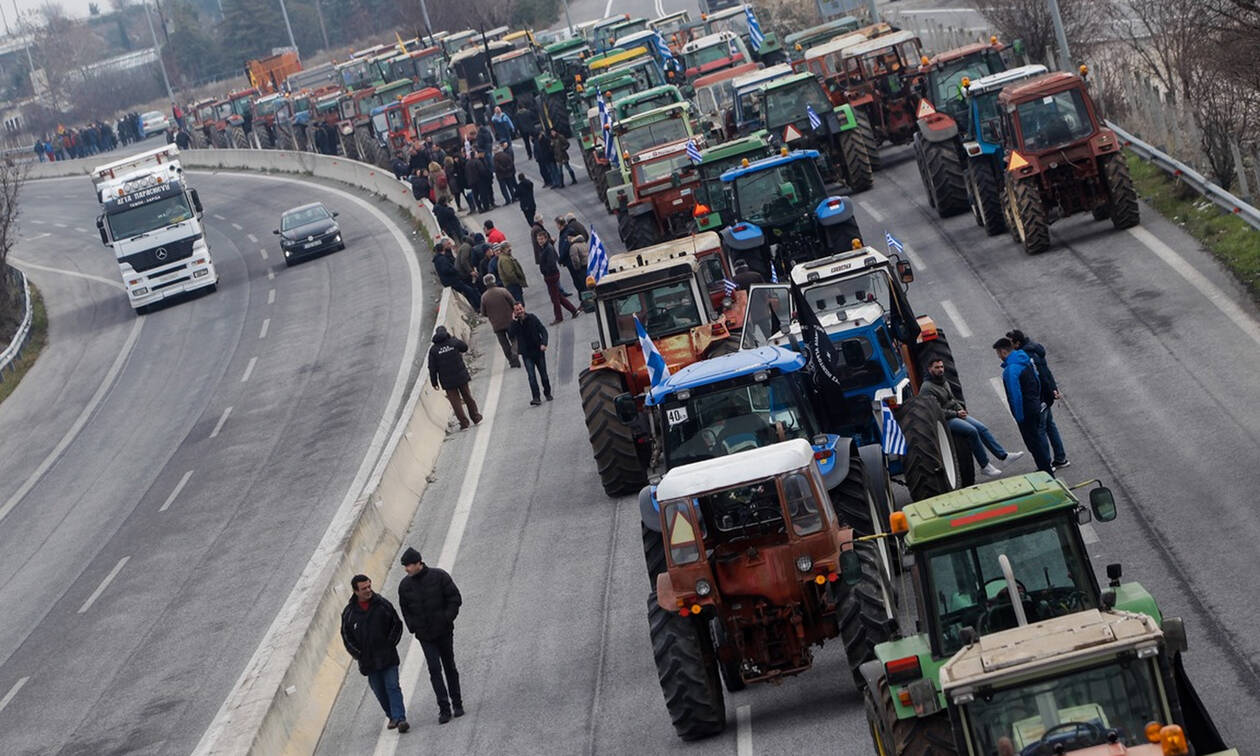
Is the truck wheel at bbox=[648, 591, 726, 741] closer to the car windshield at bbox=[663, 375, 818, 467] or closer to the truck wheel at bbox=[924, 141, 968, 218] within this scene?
the car windshield at bbox=[663, 375, 818, 467]

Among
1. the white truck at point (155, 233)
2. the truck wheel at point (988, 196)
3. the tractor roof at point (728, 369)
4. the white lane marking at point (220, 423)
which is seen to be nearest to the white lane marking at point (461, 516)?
the tractor roof at point (728, 369)

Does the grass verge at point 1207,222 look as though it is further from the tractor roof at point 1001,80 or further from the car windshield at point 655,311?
the car windshield at point 655,311

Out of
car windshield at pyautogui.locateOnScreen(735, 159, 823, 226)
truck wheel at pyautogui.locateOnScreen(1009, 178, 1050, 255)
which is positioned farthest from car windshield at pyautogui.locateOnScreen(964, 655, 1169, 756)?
car windshield at pyautogui.locateOnScreen(735, 159, 823, 226)

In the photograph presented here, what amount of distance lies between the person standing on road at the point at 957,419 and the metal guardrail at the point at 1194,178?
7238mm

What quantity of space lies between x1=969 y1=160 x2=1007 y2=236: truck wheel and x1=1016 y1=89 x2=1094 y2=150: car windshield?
6.16ft

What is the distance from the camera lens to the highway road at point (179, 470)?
20.6 m

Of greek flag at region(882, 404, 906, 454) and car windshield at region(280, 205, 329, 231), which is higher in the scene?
car windshield at region(280, 205, 329, 231)

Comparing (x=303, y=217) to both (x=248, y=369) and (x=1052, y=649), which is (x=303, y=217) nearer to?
(x=248, y=369)

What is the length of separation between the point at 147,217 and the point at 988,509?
39293 millimetres

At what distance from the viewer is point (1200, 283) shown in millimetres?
23078

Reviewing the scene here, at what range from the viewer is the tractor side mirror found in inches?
426

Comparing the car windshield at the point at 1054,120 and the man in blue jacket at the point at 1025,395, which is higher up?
the car windshield at the point at 1054,120

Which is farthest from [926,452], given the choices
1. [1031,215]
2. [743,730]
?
[1031,215]

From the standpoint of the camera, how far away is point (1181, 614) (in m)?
13.5
